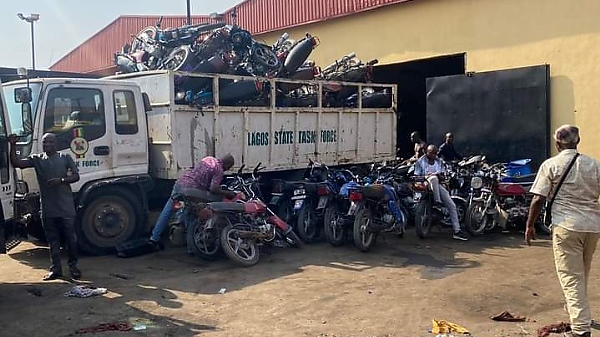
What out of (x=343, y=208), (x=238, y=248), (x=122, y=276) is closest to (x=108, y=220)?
(x=122, y=276)

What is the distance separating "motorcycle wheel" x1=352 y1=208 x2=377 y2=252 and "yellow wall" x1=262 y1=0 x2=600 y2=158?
5.10 meters

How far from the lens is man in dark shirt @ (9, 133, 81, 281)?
22.0ft

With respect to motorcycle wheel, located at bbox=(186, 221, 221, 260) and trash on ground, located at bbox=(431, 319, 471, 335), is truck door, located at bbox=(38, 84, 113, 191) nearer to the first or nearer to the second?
motorcycle wheel, located at bbox=(186, 221, 221, 260)

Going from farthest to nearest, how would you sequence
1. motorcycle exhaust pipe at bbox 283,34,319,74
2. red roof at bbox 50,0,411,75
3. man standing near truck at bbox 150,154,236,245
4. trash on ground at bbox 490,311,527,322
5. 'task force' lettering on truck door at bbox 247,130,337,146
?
red roof at bbox 50,0,411,75 → motorcycle exhaust pipe at bbox 283,34,319,74 → 'task force' lettering on truck door at bbox 247,130,337,146 → man standing near truck at bbox 150,154,236,245 → trash on ground at bbox 490,311,527,322

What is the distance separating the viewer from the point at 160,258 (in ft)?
26.5

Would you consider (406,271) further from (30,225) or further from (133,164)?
(30,225)

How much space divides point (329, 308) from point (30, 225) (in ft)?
13.4

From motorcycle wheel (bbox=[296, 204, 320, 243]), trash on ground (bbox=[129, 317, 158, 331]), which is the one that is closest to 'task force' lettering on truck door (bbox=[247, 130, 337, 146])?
motorcycle wheel (bbox=[296, 204, 320, 243])

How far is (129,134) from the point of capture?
328 inches

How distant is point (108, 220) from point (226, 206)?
1.75 meters

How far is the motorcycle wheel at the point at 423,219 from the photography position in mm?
9352

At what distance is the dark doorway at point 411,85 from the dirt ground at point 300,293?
701cm

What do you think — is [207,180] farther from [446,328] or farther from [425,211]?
[446,328]

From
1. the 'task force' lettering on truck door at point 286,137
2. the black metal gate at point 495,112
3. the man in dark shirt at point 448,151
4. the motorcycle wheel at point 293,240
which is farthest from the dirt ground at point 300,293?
the black metal gate at point 495,112
